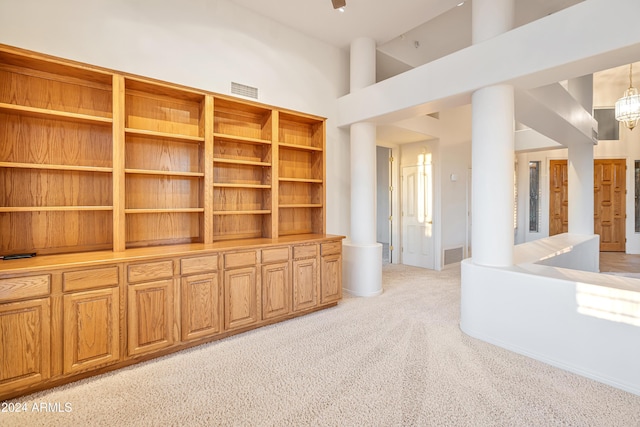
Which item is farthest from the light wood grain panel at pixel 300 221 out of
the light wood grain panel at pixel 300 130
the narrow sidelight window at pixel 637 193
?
the narrow sidelight window at pixel 637 193

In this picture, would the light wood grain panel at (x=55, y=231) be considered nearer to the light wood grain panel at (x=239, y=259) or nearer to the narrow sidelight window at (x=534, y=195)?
the light wood grain panel at (x=239, y=259)

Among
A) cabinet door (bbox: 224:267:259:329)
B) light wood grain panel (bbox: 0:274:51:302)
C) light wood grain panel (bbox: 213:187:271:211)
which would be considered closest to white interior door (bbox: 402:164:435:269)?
light wood grain panel (bbox: 213:187:271:211)

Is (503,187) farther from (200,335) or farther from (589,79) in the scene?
(589,79)

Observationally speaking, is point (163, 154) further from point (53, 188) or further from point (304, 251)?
point (304, 251)

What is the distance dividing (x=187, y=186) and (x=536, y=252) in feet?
14.0

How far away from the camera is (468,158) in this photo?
672 centimetres

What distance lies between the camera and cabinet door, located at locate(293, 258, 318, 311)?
11.5 ft

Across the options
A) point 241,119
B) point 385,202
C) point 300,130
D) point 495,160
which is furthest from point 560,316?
point 385,202

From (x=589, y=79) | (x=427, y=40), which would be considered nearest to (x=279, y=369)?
(x=427, y=40)

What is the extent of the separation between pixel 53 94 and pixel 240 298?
242 centimetres

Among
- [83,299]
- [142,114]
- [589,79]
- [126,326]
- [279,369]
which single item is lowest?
A: [279,369]

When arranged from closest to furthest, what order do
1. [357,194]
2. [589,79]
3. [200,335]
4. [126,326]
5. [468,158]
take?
[126,326]
[200,335]
[357,194]
[589,79]
[468,158]

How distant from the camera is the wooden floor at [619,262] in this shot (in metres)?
6.05

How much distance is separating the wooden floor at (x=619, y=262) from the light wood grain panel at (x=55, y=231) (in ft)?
26.5
